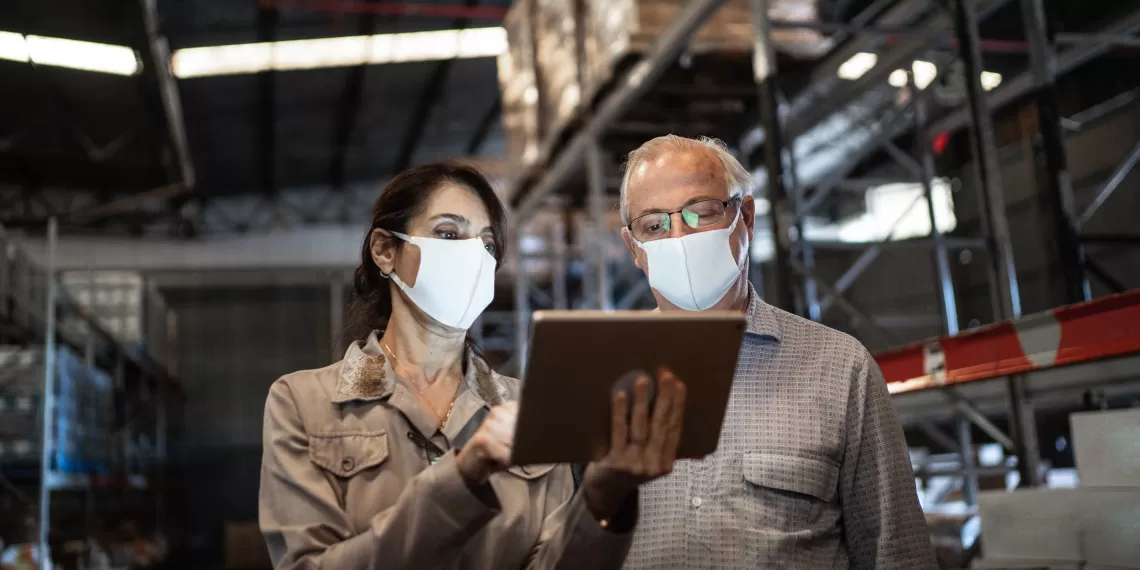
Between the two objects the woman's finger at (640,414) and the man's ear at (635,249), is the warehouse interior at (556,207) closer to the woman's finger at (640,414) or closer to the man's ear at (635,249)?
the man's ear at (635,249)

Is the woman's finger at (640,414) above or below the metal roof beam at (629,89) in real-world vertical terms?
below

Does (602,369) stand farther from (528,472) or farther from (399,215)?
(399,215)

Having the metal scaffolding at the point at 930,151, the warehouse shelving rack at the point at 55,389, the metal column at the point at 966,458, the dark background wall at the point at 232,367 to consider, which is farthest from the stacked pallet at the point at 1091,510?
the dark background wall at the point at 232,367

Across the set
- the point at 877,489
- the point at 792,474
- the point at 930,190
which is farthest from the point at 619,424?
the point at 930,190

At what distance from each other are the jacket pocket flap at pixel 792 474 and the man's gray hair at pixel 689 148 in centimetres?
71

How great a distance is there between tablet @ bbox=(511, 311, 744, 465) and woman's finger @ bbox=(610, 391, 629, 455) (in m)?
0.02

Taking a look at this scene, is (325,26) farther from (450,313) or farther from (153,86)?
(450,313)

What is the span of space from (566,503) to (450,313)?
0.51 metres

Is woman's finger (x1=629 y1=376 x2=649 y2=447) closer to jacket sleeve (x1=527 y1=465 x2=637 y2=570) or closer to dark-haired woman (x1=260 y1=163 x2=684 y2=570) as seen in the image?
dark-haired woman (x1=260 y1=163 x2=684 y2=570)

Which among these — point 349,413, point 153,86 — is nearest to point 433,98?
point 153,86

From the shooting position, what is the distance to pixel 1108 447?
3.20 metres

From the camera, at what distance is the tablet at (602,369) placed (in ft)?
5.05

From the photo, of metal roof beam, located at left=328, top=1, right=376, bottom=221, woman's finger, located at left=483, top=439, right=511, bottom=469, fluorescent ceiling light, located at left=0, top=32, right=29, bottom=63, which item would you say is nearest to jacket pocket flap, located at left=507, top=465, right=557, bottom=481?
woman's finger, located at left=483, top=439, right=511, bottom=469

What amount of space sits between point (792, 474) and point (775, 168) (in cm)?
335
